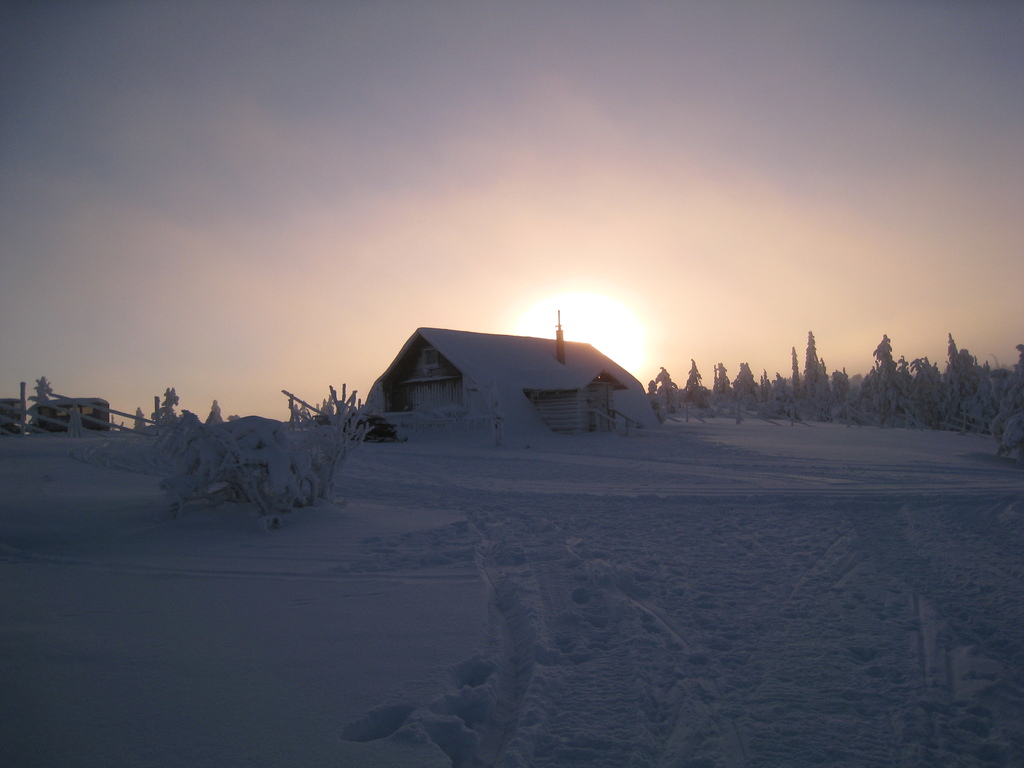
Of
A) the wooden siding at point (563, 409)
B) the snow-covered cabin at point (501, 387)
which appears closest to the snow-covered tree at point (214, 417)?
the snow-covered cabin at point (501, 387)

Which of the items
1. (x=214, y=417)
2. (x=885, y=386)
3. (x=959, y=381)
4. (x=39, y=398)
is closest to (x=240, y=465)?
(x=39, y=398)

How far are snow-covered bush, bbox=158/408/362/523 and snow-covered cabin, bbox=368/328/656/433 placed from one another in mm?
18409

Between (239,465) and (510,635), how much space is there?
198 inches

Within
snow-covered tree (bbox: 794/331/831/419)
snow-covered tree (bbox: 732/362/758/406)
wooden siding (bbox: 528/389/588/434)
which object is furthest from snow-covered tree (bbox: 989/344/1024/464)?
snow-covered tree (bbox: 732/362/758/406)

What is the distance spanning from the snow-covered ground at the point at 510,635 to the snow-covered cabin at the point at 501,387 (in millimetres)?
19801

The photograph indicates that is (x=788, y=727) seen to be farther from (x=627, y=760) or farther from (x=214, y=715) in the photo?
(x=214, y=715)

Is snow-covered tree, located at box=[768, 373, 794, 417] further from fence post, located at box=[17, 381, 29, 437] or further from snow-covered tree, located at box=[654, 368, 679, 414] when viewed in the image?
fence post, located at box=[17, 381, 29, 437]

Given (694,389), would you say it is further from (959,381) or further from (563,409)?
(563,409)

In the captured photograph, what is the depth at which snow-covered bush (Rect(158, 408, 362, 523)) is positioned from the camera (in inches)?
311

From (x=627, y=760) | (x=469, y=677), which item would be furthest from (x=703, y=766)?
(x=469, y=677)

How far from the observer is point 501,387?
1177 inches

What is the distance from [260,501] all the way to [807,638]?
679cm

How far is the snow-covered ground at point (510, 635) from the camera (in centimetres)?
306

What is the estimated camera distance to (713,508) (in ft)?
31.6
